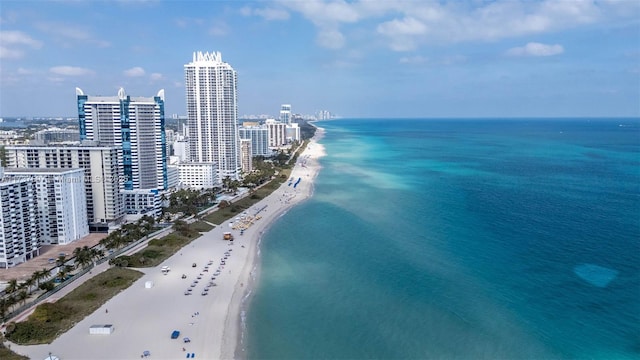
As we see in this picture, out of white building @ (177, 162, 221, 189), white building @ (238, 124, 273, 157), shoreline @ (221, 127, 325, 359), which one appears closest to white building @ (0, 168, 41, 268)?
shoreline @ (221, 127, 325, 359)

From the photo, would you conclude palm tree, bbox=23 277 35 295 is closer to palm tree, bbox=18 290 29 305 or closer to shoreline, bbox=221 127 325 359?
palm tree, bbox=18 290 29 305

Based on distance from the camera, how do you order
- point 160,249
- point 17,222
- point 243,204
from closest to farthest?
1. point 17,222
2. point 160,249
3. point 243,204

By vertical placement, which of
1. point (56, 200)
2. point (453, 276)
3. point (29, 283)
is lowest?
point (453, 276)

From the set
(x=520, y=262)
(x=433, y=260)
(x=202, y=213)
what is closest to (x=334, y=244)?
(x=433, y=260)

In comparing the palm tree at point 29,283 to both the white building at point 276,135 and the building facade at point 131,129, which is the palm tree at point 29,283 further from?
the white building at point 276,135

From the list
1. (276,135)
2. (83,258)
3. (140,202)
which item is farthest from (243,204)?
(276,135)

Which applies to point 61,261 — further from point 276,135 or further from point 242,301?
point 276,135

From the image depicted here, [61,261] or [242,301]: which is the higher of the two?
[61,261]
